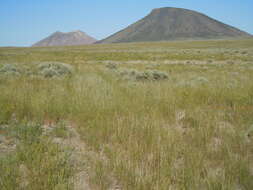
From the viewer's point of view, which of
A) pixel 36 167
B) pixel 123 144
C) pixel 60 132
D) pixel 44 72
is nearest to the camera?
pixel 36 167

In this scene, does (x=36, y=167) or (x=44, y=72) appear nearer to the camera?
(x=36, y=167)

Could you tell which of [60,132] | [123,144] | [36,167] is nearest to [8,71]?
[60,132]

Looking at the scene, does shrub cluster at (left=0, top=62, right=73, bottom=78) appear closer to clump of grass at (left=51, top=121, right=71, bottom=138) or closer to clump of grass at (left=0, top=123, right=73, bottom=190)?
clump of grass at (left=51, top=121, right=71, bottom=138)

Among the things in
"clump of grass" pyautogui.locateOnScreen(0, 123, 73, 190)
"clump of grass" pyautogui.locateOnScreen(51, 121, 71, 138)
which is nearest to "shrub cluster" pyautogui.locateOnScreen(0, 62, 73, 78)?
"clump of grass" pyautogui.locateOnScreen(51, 121, 71, 138)

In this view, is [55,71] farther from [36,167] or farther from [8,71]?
[36,167]

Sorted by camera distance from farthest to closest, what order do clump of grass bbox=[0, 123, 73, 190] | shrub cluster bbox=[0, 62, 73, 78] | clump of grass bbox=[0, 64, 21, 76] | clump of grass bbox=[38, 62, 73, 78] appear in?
1. clump of grass bbox=[38, 62, 73, 78]
2. shrub cluster bbox=[0, 62, 73, 78]
3. clump of grass bbox=[0, 64, 21, 76]
4. clump of grass bbox=[0, 123, 73, 190]

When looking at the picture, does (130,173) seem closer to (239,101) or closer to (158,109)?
(158,109)

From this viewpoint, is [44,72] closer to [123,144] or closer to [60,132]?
[60,132]

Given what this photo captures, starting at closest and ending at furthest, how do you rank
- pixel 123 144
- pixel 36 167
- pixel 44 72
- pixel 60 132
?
pixel 36 167, pixel 123 144, pixel 60 132, pixel 44 72

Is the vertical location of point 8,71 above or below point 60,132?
above

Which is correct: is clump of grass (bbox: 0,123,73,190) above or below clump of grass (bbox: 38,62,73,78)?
below

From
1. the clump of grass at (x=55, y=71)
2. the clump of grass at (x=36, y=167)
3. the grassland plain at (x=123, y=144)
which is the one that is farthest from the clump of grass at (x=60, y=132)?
the clump of grass at (x=55, y=71)

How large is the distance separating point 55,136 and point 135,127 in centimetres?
136

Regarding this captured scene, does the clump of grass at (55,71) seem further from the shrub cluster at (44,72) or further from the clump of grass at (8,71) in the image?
the clump of grass at (8,71)
